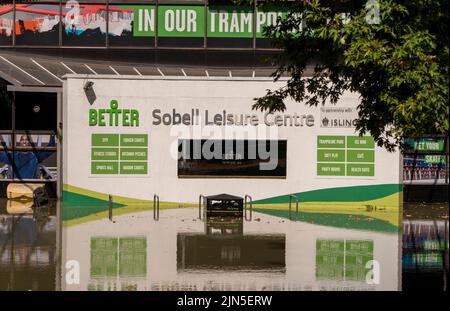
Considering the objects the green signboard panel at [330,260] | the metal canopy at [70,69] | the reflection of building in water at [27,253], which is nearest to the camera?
the reflection of building in water at [27,253]

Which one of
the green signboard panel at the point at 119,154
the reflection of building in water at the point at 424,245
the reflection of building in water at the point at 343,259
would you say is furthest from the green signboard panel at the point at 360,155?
the reflection of building in water at the point at 343,259

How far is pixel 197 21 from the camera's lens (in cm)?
3722

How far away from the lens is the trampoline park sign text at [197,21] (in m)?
37.2

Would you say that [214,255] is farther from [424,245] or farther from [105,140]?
[105,140]

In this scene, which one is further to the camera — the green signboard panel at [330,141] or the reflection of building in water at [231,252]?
the green signboard panel at [330,141]

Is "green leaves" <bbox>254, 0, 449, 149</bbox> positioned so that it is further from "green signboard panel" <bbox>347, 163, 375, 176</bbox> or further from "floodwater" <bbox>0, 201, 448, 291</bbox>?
"green signboard panel" <bbox>347, 163, 375, 176</bbox>

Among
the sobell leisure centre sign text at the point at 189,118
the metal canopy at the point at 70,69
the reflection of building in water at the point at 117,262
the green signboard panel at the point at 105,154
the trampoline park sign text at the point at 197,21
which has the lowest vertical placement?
the reflection of building in water at the point at 117,262

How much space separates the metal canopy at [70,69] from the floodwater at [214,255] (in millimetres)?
6472

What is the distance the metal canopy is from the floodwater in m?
6.47

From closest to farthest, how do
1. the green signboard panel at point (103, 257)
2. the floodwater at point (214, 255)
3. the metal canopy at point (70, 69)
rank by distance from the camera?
the floodwater at point (214, 255), the green signboard panel at point (103, 257), the metal canopy at point (70, 69)

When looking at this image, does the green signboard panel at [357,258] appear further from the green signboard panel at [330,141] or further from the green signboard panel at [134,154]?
the green signboard panel at [134,154]

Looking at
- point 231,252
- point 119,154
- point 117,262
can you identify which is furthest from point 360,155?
point 117,262

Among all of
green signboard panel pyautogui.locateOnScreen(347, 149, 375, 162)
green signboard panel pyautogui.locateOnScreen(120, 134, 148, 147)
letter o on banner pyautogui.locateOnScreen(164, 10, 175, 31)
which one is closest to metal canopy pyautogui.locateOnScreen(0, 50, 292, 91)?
letter o on banner pyautogui.locateOnScreen(164, 10, 175, 31)

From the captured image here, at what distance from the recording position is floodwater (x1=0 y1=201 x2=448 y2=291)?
16.0 meters
